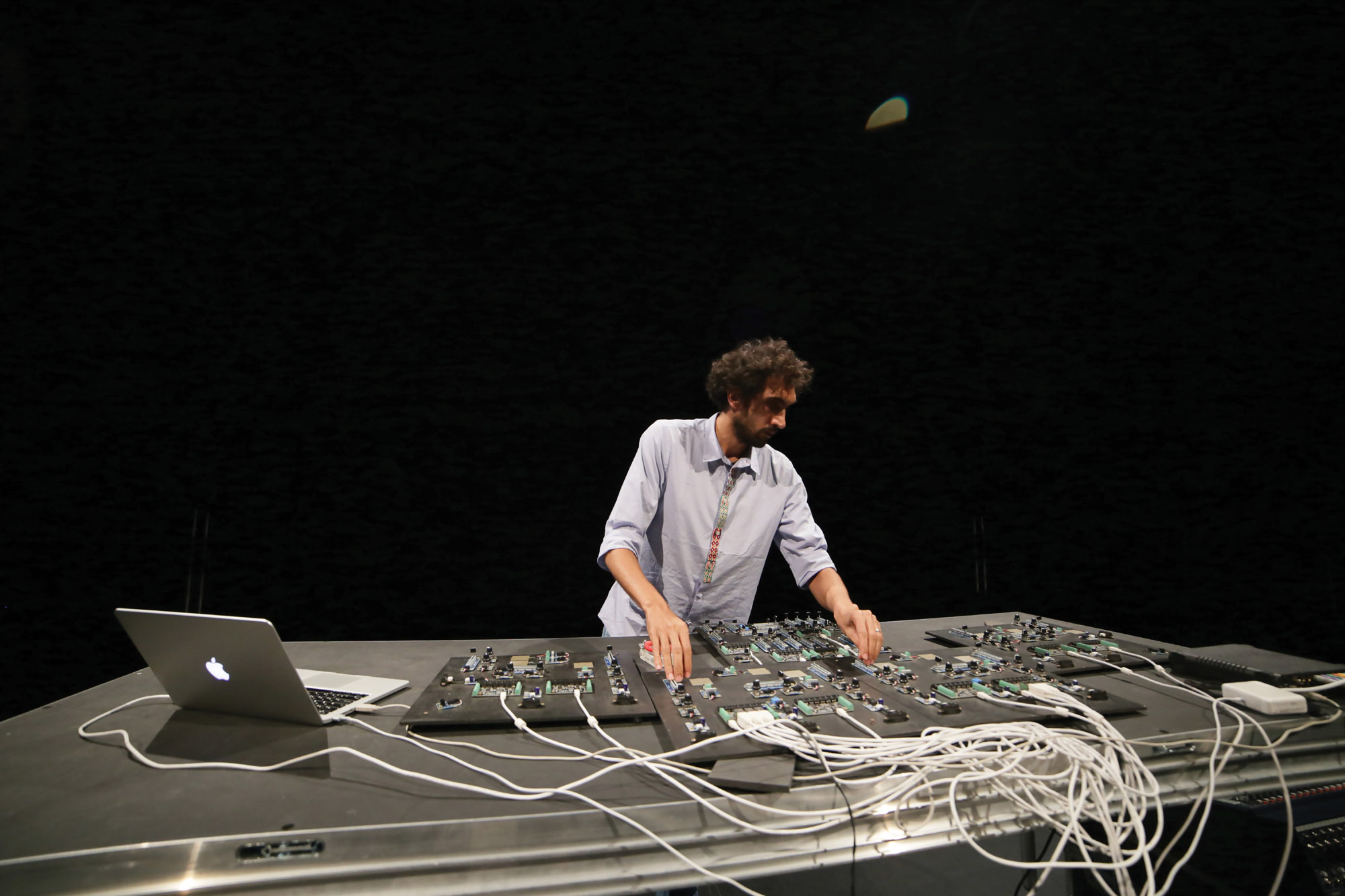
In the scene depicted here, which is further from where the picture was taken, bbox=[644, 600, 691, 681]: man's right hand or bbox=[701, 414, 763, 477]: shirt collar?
bbox=[701, 414, 763, 477]: shirt collar

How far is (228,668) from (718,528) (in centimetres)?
147

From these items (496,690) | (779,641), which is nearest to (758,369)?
(779,641)

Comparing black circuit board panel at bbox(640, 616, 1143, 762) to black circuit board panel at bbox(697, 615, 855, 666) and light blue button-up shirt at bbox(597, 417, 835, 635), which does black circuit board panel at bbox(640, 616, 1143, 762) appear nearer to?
black circuit board panel at bbox(697, 615, 855, 666)

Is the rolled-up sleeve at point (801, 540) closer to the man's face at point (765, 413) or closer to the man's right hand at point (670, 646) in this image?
the man's face at point (765, 413)

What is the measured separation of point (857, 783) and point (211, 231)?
3161 mm

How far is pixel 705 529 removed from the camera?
207cm

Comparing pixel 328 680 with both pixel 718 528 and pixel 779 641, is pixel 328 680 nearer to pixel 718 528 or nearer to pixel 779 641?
pixel 779 641

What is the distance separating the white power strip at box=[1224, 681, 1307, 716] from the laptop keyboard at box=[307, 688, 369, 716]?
5.19 ft

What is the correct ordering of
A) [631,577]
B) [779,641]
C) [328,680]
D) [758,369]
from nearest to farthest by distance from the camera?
[328,680], [779,641], [631,577], [758,369]

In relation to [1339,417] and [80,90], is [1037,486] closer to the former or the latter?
[1339,417]

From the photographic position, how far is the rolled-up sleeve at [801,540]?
2.00 metres

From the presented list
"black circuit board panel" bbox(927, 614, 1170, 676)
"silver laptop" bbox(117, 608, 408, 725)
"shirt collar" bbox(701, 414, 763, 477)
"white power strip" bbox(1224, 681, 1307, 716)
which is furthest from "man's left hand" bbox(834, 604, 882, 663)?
"silver laptop" bbox(117, 608, 408, 725)

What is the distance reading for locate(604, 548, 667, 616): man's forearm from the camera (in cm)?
137

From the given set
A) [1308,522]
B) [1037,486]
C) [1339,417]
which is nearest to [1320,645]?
[1308,522]
